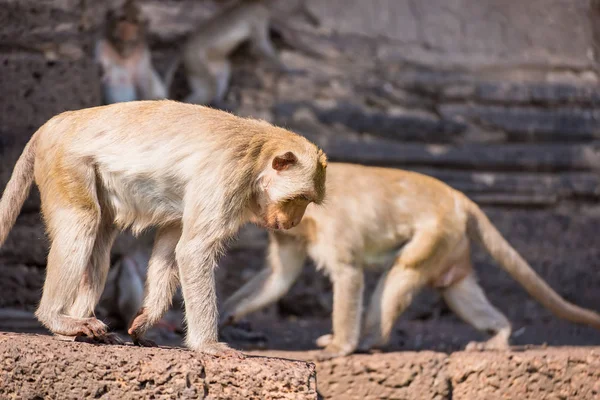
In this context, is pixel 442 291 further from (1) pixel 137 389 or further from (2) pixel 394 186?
(1) pixel 137 389

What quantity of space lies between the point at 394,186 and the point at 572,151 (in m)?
3.40

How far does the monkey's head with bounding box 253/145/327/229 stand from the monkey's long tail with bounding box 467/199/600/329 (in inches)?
110

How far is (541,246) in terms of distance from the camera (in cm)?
1009

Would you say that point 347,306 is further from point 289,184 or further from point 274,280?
point 289,184

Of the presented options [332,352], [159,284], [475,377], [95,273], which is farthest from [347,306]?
[95,273]

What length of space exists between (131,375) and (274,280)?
2.91 m

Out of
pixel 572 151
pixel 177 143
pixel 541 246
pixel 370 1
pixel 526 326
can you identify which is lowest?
pixel 526 326

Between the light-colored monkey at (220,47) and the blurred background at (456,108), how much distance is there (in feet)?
0.44

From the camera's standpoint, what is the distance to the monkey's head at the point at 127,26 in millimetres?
10297

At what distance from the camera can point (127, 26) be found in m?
10.4

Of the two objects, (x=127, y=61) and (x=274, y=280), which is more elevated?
(x=127, y=61)

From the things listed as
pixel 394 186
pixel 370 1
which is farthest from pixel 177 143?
pixel 370 1

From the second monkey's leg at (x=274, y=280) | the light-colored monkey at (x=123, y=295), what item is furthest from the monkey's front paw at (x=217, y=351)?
the light-colored monkey at (x=123, y=295)

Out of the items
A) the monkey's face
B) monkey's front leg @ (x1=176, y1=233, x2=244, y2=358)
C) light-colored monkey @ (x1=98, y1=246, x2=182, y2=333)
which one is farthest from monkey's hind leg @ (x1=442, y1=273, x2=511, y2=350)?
the monkey's face
